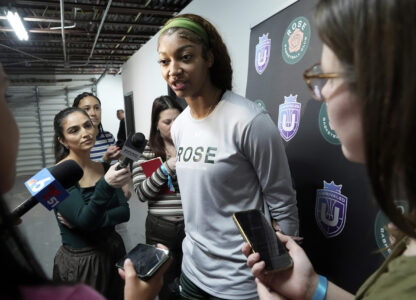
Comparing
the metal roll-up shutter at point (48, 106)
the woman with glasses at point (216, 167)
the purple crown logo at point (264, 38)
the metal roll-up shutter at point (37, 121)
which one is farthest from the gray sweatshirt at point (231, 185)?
the metal roll-up shutter at point (48, 106)

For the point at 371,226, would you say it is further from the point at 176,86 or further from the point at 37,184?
the point at 37,184

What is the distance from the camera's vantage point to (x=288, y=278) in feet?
2.97

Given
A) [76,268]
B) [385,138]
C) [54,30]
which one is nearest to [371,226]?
[385,138]

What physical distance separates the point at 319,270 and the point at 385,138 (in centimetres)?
125

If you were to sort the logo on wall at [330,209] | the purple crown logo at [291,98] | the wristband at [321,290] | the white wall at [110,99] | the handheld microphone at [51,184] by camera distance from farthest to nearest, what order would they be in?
1. the white wall at [110,99]
2. the purple crown logo at [291,98]
3. the logo on wall at [330,209]
4. the handheld microphone at [51,184]
5. the wristband at [321,290]

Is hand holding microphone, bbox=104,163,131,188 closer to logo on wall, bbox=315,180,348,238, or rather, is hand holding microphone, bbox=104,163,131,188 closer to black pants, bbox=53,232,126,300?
black pants, bbox=53,232,126,300

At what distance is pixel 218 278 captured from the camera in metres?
1.27

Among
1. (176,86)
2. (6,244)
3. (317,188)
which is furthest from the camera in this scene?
(317,188)

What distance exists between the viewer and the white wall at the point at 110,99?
35.6ft

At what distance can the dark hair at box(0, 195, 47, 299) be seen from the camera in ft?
1.23

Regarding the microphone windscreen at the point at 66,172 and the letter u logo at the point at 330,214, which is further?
the letter u logo at the point at 330,214

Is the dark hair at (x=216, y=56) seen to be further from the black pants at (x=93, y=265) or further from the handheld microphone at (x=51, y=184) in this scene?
the black pants at (x=93, y=265)

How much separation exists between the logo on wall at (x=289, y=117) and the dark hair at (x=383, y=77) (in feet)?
3.52

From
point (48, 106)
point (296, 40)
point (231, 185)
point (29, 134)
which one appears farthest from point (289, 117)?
point (29, 134)
